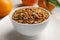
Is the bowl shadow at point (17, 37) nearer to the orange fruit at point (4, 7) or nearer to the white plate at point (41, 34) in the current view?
the white plate at point (41, 34)

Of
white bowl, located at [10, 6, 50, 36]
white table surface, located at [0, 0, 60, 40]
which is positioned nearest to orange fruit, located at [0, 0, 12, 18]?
white table surface, located at [0, 0, 60, 40]

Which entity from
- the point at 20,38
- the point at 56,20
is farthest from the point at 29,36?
the point at 56,20

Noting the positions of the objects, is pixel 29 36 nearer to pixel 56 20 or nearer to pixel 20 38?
pixel 20 38

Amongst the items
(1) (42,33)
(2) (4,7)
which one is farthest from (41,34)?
(2) (4,7)

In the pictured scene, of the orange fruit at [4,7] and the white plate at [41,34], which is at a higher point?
the orange fruit at [4,7]

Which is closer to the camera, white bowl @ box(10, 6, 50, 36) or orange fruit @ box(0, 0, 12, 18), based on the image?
white bowl @ box(10, 6, 50, 36)

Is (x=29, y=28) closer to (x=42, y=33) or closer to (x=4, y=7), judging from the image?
(x=42, y=33)

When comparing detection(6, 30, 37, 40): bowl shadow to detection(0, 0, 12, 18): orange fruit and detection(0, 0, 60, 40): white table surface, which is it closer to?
detection(0, 0, 60, 40): white table surface

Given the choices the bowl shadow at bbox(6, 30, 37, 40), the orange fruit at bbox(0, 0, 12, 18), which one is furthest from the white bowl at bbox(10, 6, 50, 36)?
the orange fruit at bbox(0, 0, 12, 18)

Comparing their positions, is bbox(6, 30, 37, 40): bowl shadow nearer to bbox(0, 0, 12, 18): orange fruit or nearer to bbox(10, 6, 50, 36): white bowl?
bbox(10, 6, 50, 36): white bowl

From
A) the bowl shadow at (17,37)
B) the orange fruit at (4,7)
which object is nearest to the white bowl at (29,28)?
the bowl shadow at (17,37)

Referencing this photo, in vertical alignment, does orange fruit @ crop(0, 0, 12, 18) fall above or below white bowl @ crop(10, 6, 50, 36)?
above
